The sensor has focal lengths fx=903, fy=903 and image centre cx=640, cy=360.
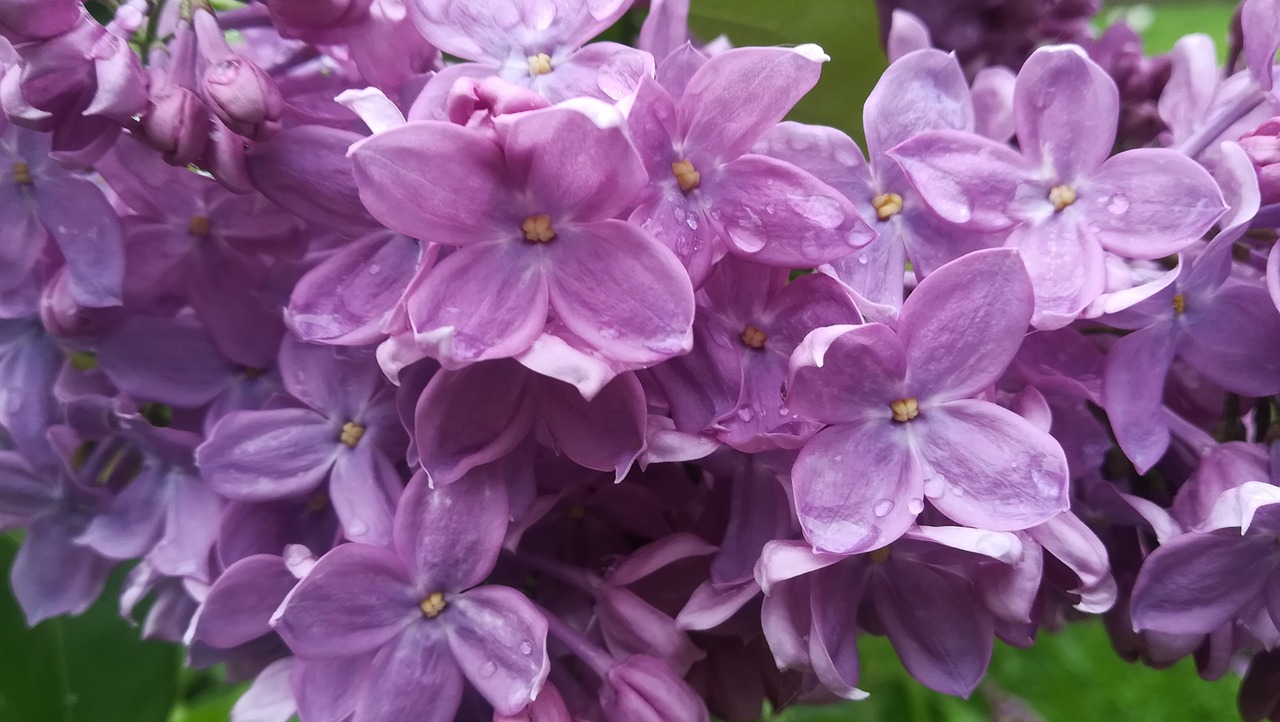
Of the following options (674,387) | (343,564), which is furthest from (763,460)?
(343,564)

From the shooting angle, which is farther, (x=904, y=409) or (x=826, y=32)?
(x=826, y=32)

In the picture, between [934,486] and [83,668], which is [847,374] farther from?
[83,668]

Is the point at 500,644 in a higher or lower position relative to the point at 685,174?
lower

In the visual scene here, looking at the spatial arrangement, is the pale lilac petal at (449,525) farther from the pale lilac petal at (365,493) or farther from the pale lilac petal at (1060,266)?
the pale lilac petal at (1060,266)

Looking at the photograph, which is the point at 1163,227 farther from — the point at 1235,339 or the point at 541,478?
the point at 541,478

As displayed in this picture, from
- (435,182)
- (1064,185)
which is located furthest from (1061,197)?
(435,182)

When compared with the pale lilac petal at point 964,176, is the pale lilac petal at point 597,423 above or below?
below

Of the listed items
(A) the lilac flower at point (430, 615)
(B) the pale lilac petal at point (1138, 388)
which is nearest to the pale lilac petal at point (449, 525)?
(A) the lilac flower at point (430, 615)
